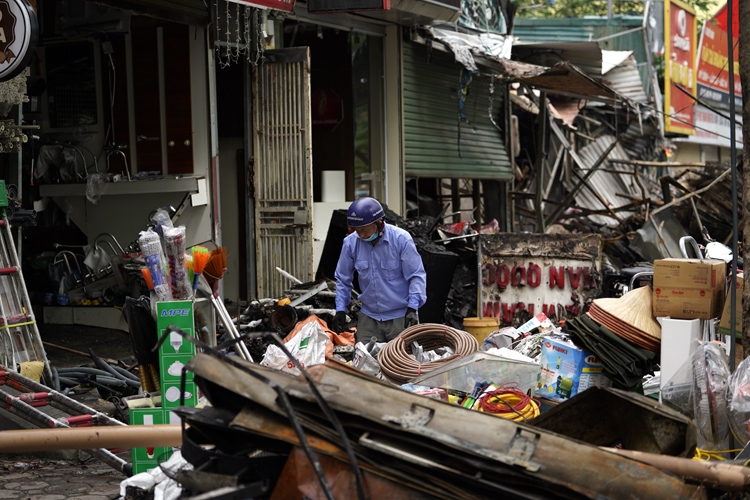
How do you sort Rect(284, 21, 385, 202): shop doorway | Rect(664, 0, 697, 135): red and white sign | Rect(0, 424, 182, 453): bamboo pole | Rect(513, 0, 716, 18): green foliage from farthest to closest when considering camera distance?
Rect(513, 0, 716, 18): green foliage, Rect(664, 0, 697, 135): red and white sign, Rect(284, 21, 385, 202): shop doorway, Rect(0, 424, 182, 453): bamboo pole

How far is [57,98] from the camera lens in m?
11.2

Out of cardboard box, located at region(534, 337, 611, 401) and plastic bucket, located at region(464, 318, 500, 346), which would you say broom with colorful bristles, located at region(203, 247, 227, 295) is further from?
plastic bucket, located at region(464, 318, 500, 346)

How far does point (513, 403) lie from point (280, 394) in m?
2.92

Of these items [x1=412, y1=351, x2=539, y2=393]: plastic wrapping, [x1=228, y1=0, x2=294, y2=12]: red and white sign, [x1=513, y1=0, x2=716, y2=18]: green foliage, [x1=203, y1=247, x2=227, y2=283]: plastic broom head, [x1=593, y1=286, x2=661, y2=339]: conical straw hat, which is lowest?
[x1=412, y1=351, x2=539, y2=393]: plastic wrapping

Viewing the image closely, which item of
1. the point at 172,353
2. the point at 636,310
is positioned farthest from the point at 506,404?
the point at 172,353

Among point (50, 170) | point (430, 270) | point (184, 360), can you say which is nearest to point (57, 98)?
point (50, 170)

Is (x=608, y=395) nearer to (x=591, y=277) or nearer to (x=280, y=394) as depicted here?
(x=280, y=394)

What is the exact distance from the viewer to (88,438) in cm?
350

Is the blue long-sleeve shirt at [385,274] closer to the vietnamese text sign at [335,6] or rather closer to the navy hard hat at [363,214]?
the navy hard hat at [363,214]

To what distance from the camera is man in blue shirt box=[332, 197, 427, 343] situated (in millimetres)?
7609

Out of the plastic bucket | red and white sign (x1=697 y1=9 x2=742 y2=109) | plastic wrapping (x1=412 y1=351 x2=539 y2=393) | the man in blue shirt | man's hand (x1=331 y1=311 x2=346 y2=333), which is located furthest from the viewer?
red and white sign (x1=697 y1=9 x2=742 y2=109)

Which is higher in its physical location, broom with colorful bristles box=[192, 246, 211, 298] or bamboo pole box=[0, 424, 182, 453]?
broom with colorful bristles box=[192, 246, 211, 298]

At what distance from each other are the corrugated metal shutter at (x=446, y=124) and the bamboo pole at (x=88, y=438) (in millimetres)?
10060

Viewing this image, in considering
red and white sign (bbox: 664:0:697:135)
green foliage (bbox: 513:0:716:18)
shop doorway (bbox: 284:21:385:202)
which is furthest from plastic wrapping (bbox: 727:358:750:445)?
green foliage (bbox: 513:0:716:18)
